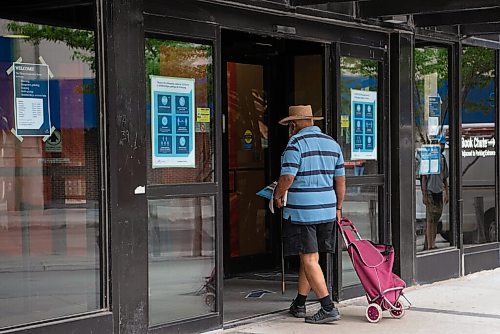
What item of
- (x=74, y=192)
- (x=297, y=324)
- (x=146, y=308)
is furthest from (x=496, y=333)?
(x=74, y=192)

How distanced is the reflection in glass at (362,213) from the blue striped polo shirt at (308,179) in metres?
1.39

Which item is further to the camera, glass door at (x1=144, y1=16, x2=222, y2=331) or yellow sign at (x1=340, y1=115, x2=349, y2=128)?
yellow sign at (x1=340, y1=115, x2=349, y2=128)

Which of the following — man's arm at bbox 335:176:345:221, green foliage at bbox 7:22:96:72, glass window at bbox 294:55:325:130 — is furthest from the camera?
glass window at bbox 294:55:325:130

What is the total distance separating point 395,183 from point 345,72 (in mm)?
1380

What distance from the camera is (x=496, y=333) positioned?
7387 millimetres

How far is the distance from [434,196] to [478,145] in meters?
1.32

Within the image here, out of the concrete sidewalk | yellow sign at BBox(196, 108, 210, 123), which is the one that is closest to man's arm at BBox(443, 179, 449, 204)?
the concrete sidewalk

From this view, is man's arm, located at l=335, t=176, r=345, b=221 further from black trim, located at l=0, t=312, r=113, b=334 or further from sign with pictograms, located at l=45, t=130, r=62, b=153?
sign with pictograms, located at l=45, t=130, r=62, b=153

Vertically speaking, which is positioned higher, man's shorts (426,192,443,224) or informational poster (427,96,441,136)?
informational poster (427,96,441,136)

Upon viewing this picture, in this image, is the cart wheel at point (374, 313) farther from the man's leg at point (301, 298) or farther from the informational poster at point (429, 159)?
the informational poster at point (429, 159)

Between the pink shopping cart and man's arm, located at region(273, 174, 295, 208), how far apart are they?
65cm

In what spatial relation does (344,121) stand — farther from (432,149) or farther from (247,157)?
(247,157)

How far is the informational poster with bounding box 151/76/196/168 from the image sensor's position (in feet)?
22.4

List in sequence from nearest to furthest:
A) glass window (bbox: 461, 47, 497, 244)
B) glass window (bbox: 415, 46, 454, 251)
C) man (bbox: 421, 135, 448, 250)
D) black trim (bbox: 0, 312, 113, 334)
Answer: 1. black trim (bbox: 0, 312, 113, 334)
2. glass window (bbox: 415, 46, 454, 251)
3. man (bbox: 421, 135, 448, 250)
4. glass window (bbox: 461, 47, 497, 244)
